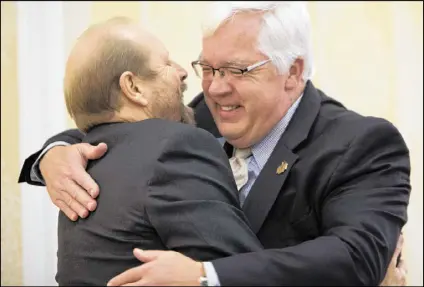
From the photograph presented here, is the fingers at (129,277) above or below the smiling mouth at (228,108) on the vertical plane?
below

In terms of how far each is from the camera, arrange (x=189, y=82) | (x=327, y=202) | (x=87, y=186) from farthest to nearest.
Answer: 1. (x=189, y=82)
2. (x=327, y=202)
3. (x=87, y=186)

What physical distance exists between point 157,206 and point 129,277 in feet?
0.50

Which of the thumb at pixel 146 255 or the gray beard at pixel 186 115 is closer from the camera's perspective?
the thumb at pixel 146 255

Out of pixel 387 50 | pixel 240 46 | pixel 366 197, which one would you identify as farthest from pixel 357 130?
pixel 387 50

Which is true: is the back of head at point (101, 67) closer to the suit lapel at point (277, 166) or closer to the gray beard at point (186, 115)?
the gray beard at point (186, 115)

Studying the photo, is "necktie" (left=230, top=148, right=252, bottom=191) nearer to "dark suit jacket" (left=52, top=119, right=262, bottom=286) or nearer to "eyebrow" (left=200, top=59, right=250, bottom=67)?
"eyebrow" (left=200, top=59, right=250, bottom=67)

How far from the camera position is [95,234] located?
1396 millimetres

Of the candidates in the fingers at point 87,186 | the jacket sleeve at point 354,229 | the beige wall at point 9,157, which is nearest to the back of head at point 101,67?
the fingers at point 87,186

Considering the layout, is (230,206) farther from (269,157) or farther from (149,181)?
(269,157)

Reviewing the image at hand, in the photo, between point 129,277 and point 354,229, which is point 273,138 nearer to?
point 354,229

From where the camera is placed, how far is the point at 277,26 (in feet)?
6.22

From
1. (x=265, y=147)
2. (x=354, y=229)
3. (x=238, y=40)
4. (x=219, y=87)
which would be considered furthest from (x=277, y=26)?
(x=354, y=229)

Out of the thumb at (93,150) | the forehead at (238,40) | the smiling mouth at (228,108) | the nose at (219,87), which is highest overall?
the forehead at (238,40)

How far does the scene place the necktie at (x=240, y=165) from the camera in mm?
1896
